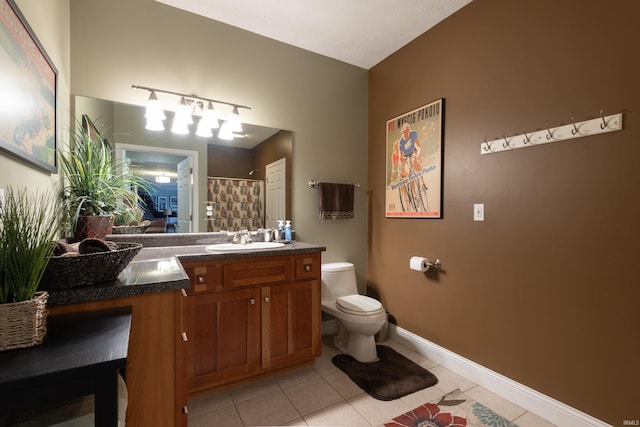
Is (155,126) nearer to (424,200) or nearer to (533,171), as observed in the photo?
(424,200)

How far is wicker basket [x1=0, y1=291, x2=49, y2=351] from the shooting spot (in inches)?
26.9

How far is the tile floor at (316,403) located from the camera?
1596mm

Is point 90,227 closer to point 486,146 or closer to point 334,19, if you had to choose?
point 334,19

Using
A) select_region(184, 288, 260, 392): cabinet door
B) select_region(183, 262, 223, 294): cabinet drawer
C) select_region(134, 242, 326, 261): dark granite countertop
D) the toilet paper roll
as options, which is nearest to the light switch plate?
the toilet paper roll

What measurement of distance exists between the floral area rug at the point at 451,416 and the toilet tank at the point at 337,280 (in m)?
1.05

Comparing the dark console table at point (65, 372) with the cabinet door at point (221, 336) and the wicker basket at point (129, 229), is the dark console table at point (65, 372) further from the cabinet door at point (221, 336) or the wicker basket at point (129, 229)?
the wicker basket at point (129, 229)

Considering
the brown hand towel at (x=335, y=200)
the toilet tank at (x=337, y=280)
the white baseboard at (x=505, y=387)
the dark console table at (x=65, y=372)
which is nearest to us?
the dark console table at (x=65, y=372)

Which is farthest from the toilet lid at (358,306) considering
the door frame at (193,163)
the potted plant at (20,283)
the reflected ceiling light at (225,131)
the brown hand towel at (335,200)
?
the potted plant at (20,283)

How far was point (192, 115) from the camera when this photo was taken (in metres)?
2.14

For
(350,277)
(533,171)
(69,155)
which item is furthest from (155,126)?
(533,171)

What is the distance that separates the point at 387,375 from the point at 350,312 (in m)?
0.49

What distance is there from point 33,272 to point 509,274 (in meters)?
2.21

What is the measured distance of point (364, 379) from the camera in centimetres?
196

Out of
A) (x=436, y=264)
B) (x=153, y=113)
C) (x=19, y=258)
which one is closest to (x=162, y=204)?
(x=153, y=113)
